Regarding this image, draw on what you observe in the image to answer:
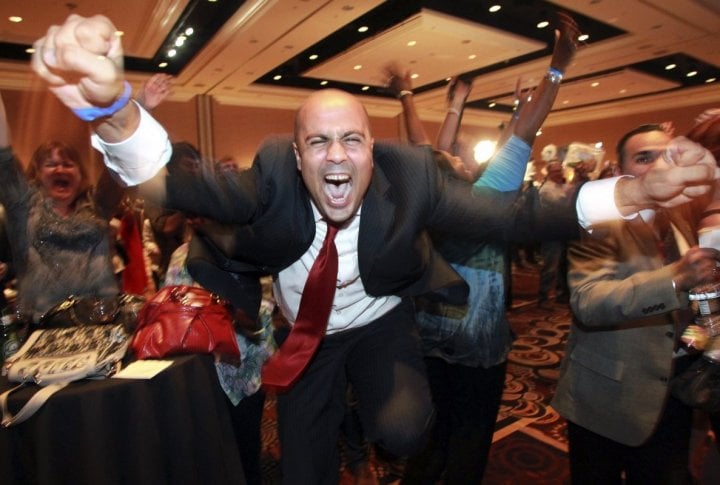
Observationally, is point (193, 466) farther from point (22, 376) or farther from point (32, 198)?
point (32, 198)

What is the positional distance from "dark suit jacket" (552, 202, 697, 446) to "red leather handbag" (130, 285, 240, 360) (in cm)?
128

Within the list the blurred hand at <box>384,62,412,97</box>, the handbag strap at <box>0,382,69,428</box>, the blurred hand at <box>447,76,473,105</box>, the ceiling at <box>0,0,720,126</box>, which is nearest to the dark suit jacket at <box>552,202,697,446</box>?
the blurred hand at <box>447,76,473,105</box>

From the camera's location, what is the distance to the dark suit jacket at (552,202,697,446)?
1564mm

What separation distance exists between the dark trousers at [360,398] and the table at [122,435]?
0.28 meters

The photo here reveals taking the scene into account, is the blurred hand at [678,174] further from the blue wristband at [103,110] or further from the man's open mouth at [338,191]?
the blue wristband at [103,110]

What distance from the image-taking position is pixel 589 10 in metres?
8.02

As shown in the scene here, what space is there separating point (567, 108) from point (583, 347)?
17292mm

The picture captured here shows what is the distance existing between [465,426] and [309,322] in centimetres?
91

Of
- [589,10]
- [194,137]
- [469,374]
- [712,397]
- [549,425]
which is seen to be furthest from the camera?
[194,137]

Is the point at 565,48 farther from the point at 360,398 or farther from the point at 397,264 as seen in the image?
the point at 360,398

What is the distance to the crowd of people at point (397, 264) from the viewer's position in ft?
4.19

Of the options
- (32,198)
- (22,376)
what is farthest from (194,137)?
(22,376)

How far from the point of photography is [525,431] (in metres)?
2.91

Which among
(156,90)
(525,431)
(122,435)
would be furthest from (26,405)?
(525,431)
